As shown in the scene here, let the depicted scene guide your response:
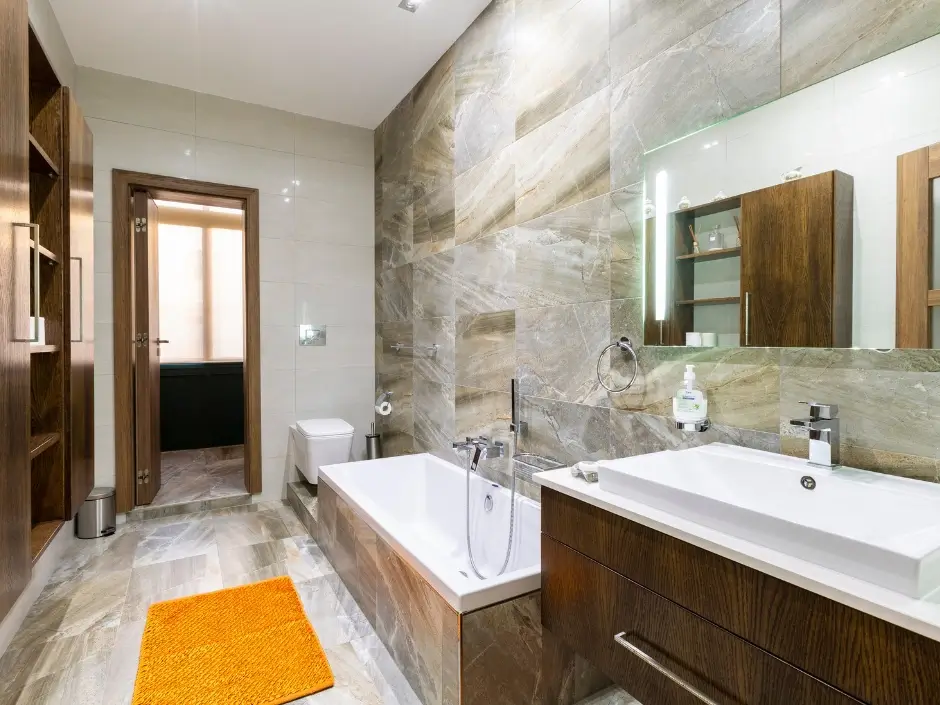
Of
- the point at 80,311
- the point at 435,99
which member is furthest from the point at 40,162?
the point at 435,99

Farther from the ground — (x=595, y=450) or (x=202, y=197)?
(x=202, y=197)

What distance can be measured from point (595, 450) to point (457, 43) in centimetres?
216

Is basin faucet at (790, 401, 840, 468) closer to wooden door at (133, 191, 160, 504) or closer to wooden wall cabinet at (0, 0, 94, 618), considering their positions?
wooden wall cabinet at (0, 0, 94, 618)

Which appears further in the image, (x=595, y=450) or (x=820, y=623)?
(x=595, y=450)

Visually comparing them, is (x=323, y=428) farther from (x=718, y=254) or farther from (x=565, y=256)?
(x=718, y=254)

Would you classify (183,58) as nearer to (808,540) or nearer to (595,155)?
(595,155)

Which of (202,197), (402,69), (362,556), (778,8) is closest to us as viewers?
(778,8)

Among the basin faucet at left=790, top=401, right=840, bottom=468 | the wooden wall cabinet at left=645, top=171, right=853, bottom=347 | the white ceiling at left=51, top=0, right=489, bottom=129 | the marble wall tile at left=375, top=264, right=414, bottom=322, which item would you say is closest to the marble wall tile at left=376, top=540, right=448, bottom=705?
the basin faucet at left=790, top=401, right=840, bottom=468

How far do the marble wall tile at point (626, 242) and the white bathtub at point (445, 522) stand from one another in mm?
894

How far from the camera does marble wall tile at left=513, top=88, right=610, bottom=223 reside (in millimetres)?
1776

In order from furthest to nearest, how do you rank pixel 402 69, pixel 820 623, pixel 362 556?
1. pixel 402 69
2. pixel 362 556
3. pixel 820 623

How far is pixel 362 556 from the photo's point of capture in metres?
2.03

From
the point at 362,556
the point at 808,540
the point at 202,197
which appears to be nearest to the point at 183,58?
the point at 202,197

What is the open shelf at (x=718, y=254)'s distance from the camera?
1.37 metres
